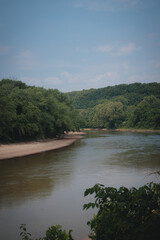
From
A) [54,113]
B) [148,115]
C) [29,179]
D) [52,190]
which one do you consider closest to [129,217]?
[52,190]

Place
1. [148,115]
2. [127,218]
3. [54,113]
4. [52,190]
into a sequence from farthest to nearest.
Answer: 1. [148,115]
2. [54,113]
3. [52,190]
4. [127,218]

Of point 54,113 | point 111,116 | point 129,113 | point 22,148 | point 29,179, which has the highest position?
point 129,113

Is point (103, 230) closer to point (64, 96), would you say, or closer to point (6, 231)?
point (6, 231)

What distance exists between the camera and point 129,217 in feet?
15.3

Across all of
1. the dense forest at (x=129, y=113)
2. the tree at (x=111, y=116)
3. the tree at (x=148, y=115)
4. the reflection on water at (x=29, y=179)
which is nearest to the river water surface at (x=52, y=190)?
the reflection on water at (x=29, y=179)

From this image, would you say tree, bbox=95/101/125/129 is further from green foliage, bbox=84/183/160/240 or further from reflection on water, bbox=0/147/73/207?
green foliage, bbox=84/183/160/240

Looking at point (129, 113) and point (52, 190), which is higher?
point (129, 113)

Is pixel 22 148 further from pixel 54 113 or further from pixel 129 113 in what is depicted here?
pixel 129 113

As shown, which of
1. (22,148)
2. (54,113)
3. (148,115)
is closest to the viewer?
(22,148)

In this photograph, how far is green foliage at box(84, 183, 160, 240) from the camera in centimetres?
402

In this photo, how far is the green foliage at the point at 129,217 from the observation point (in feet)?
13.2

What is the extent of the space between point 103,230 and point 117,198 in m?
0.75

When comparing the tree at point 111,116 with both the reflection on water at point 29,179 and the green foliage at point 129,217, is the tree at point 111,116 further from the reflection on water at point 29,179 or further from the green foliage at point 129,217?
the green foliage at point 129,217

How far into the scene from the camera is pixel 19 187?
1559cm
